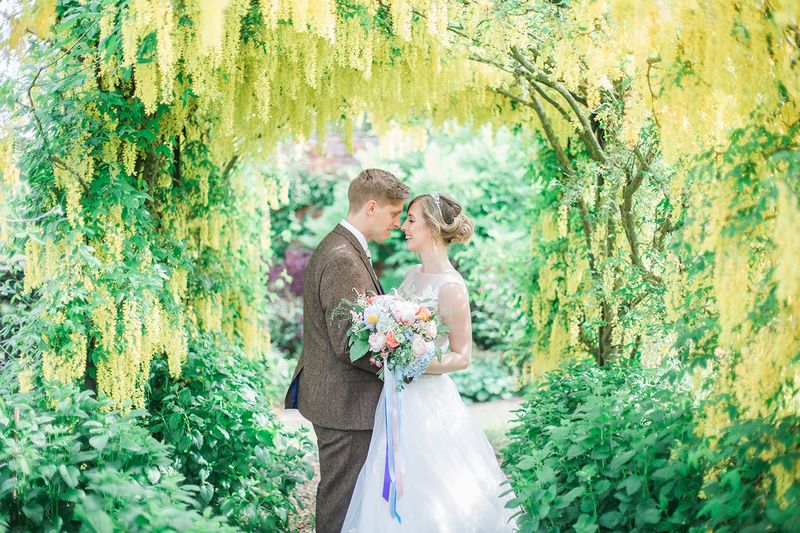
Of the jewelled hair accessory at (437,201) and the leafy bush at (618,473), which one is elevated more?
the jewelled hair accessory at (437,201)

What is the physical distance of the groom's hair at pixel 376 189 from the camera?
326 centimetres

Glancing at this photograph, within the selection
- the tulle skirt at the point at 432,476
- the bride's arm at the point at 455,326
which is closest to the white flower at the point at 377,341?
the tulle skirt at the point at 432,476

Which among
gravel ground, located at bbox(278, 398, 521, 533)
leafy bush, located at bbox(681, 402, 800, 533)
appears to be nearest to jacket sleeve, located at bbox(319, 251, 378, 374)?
leafy bush, located at bbox(681, 402, 800, 533)

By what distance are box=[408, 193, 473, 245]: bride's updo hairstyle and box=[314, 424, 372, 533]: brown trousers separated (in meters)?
1.04

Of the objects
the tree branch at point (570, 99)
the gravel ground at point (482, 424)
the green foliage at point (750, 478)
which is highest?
the tree branch at point (570, 99)

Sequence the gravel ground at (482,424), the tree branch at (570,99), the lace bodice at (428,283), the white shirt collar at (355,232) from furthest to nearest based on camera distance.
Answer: the gravel ground at (482,424), the tree branch at (570,99), the lace bodice at (428,283), the white shirt collar at (355,232)

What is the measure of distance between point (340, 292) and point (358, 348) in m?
0.27

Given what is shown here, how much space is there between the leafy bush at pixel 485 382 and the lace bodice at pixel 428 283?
4.21 meters

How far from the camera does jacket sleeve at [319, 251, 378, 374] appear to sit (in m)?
3.05

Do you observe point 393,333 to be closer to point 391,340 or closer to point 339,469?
point 391,340

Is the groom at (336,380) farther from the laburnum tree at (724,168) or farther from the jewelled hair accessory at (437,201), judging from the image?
the laburnum tree at (724,168)

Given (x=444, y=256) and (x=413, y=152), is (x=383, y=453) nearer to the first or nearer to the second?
(x=444, y=256)

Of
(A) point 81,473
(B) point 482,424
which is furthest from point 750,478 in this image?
(B) point 482,424

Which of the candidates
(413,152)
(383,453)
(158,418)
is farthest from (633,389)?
(413,152)
